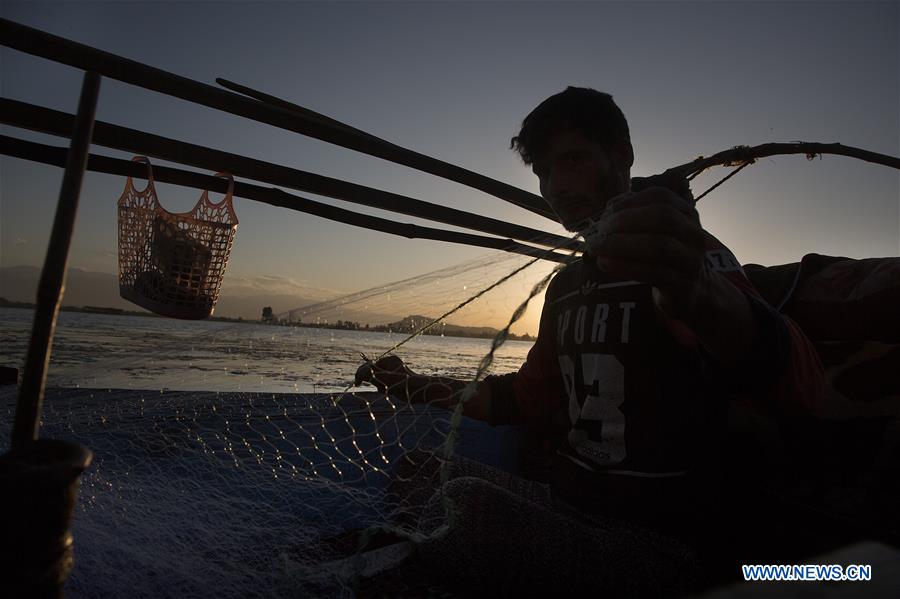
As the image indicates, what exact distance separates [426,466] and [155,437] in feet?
7.14

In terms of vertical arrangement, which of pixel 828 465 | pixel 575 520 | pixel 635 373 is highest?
pixel 635 373

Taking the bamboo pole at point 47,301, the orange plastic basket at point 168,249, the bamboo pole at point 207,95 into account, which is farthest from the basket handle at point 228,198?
the bamboo pole at point 47,301

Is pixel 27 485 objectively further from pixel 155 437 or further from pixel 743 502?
pixel 155 437

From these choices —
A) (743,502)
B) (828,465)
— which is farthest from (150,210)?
(828,465)

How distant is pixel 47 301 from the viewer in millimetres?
675

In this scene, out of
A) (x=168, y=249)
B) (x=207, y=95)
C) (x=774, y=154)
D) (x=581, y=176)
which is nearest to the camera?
(x=207, y=95)

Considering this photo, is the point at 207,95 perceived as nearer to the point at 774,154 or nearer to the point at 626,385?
the point at 626,385

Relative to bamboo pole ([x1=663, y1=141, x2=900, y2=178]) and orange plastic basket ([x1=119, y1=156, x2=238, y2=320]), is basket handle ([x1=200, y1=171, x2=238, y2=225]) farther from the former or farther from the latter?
bamboo pole ([x1=663, y1=141, x2=900, y2=178])

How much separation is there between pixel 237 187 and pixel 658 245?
2061 millimetres

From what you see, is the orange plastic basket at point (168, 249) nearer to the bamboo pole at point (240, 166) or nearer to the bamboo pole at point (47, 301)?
the bamboo pole at point (240, 166)

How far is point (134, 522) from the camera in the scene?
1.82 meters

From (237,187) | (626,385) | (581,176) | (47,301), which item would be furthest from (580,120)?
(47,301)

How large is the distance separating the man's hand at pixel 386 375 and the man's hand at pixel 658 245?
1.44 m

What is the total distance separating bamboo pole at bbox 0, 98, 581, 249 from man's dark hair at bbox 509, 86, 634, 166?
513 millimetres
